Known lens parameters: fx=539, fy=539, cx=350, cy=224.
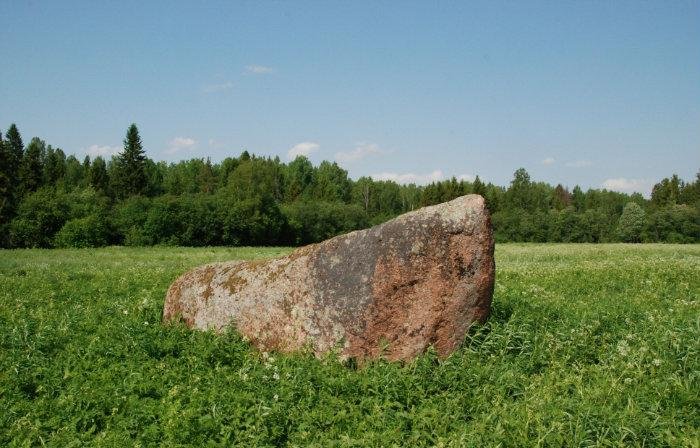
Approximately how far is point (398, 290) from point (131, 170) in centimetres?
9324

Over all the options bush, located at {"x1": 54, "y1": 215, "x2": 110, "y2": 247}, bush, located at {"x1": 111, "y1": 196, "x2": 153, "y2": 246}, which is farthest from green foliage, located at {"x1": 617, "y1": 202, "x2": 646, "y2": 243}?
bush, located at {"x1": 54, "y1": 215, "x2": 110, "y2": 247}

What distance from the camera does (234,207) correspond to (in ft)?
258

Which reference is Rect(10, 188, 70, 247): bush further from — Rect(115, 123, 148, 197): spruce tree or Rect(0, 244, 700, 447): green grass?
Rect(0, 244, 700, 447): green grass

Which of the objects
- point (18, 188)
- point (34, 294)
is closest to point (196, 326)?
point (34, 294)

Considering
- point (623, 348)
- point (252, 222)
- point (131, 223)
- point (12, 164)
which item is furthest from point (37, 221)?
point (623, 348)

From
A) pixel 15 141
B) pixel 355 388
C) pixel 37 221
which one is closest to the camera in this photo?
pixel 355 388

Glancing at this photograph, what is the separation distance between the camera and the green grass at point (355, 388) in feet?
19.5

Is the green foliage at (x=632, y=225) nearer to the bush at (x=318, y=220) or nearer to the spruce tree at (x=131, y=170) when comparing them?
the bush at (x=318, y=220)

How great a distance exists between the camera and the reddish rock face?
336 inches

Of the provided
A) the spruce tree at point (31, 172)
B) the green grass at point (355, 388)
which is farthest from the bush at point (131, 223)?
the green grass at point (355, 388)

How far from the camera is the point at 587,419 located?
5766mm

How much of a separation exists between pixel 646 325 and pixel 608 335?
1.17m

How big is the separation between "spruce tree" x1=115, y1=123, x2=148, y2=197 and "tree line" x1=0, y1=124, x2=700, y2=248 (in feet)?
0.56

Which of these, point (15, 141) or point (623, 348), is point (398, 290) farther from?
point (15, 141)
